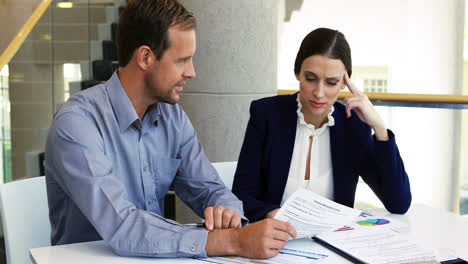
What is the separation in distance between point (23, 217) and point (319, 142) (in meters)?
1.05

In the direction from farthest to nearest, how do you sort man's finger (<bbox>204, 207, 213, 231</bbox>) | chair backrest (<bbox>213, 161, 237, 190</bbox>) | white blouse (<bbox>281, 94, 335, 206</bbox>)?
chair backrest (<bbox>213, 161, 237, 190</bbox>) → white blouse (<bbox>281, 94, 335, 206</bbox>) → man's finger (<bbox>204, 207, 213, 231</bbox>)

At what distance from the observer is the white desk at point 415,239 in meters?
1.22

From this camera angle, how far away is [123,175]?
160 cm

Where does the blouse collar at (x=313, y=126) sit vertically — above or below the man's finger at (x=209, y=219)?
above

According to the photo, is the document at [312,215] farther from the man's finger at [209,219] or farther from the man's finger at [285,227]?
the man's finger at [209,219]

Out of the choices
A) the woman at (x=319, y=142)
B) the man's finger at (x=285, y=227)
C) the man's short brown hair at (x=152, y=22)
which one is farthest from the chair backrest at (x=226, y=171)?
the man's finger at (x=285, y=227)

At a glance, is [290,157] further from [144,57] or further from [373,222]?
[144,57]

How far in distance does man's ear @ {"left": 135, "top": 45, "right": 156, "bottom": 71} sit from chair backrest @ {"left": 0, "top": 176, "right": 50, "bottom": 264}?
1.67 ft

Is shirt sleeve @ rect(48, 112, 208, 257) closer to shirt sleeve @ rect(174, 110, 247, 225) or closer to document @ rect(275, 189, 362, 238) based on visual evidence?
document @ rect(275, 189, 362, 238)

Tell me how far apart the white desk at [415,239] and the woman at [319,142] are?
13cm

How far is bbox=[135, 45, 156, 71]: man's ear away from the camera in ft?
5.11

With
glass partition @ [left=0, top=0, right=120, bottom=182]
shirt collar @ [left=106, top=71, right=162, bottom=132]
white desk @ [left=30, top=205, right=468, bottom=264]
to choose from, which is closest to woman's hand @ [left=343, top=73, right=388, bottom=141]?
white desk @ [left=30, top=205, right=468, bottom=264]

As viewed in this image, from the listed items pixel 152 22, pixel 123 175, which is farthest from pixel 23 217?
pixel 152 22

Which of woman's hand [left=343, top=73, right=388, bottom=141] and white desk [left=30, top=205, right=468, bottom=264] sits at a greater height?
woman's hand [left=343, top=73, right=388, bottom=141]
